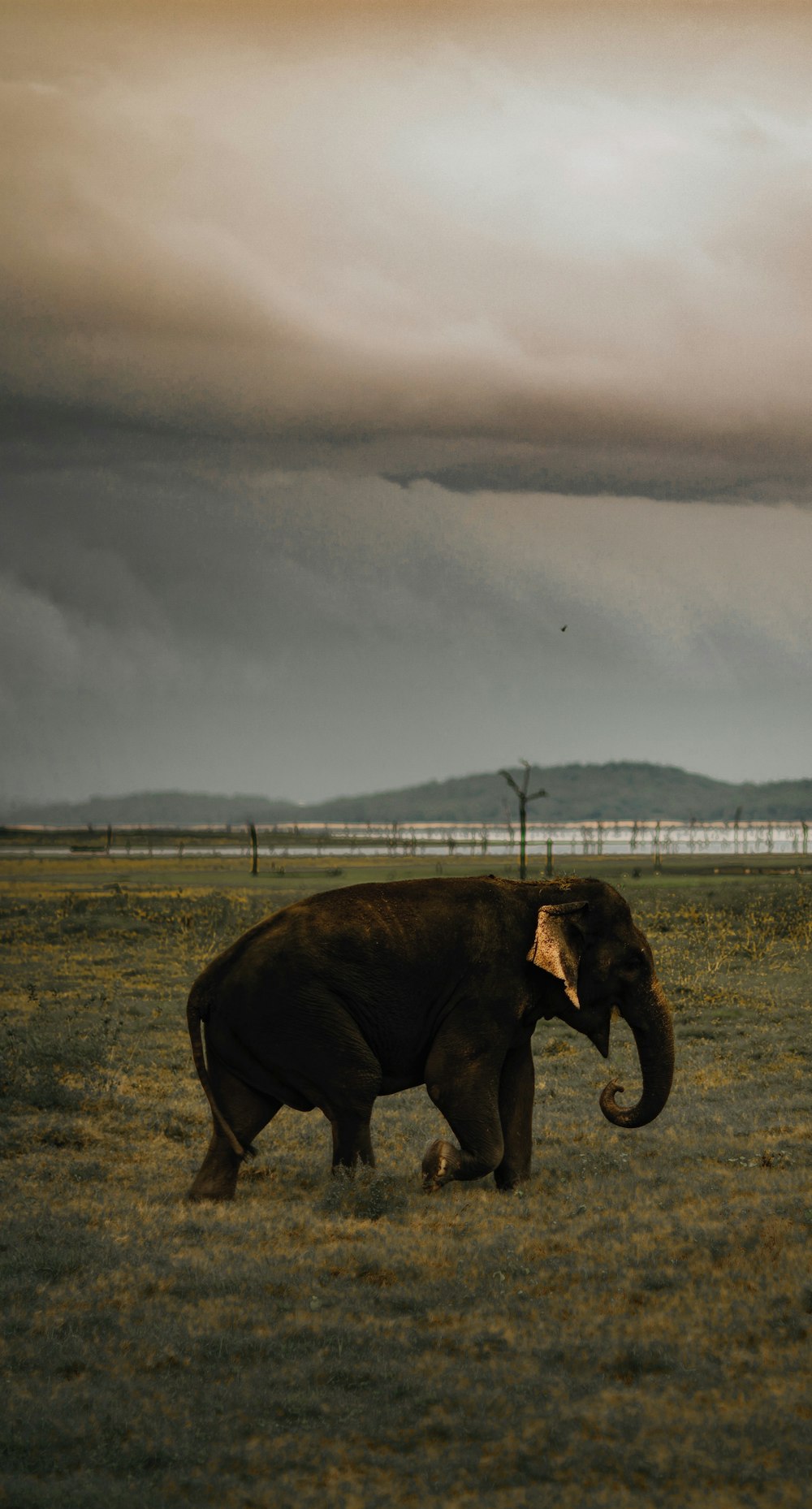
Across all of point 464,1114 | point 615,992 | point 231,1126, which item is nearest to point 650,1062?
point 615,992

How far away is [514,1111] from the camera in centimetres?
1167

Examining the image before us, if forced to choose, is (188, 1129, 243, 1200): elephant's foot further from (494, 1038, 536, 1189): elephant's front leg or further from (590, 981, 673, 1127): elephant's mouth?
(590, 981, 673, 1127): elephant's mouth

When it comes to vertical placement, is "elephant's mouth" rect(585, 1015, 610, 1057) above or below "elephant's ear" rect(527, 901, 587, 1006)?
below

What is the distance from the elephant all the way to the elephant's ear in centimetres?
2

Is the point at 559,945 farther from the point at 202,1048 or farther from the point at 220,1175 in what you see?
the point at 220,1175

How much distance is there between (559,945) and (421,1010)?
1.31 m

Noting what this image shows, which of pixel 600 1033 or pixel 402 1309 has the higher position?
pixel 600 1033

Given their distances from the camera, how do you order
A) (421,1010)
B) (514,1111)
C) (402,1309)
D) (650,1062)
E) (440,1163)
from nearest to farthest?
(402,1309), (440,1163), (421,1010), (514,1111), (650,1062)

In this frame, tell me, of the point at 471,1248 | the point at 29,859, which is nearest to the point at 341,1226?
the point at 471,1248

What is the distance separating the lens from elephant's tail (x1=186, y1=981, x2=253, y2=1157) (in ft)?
36.1

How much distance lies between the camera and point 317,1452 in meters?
6.44

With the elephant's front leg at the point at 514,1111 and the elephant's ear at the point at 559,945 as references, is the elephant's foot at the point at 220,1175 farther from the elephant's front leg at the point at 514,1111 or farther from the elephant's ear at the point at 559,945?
the elephant's ear at the point at 559,945

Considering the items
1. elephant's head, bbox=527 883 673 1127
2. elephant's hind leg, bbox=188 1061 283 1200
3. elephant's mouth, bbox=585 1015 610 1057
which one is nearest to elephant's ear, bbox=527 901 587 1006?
elephant's head, bbox=527 883 673 1127

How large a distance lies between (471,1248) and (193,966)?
2250 cm
